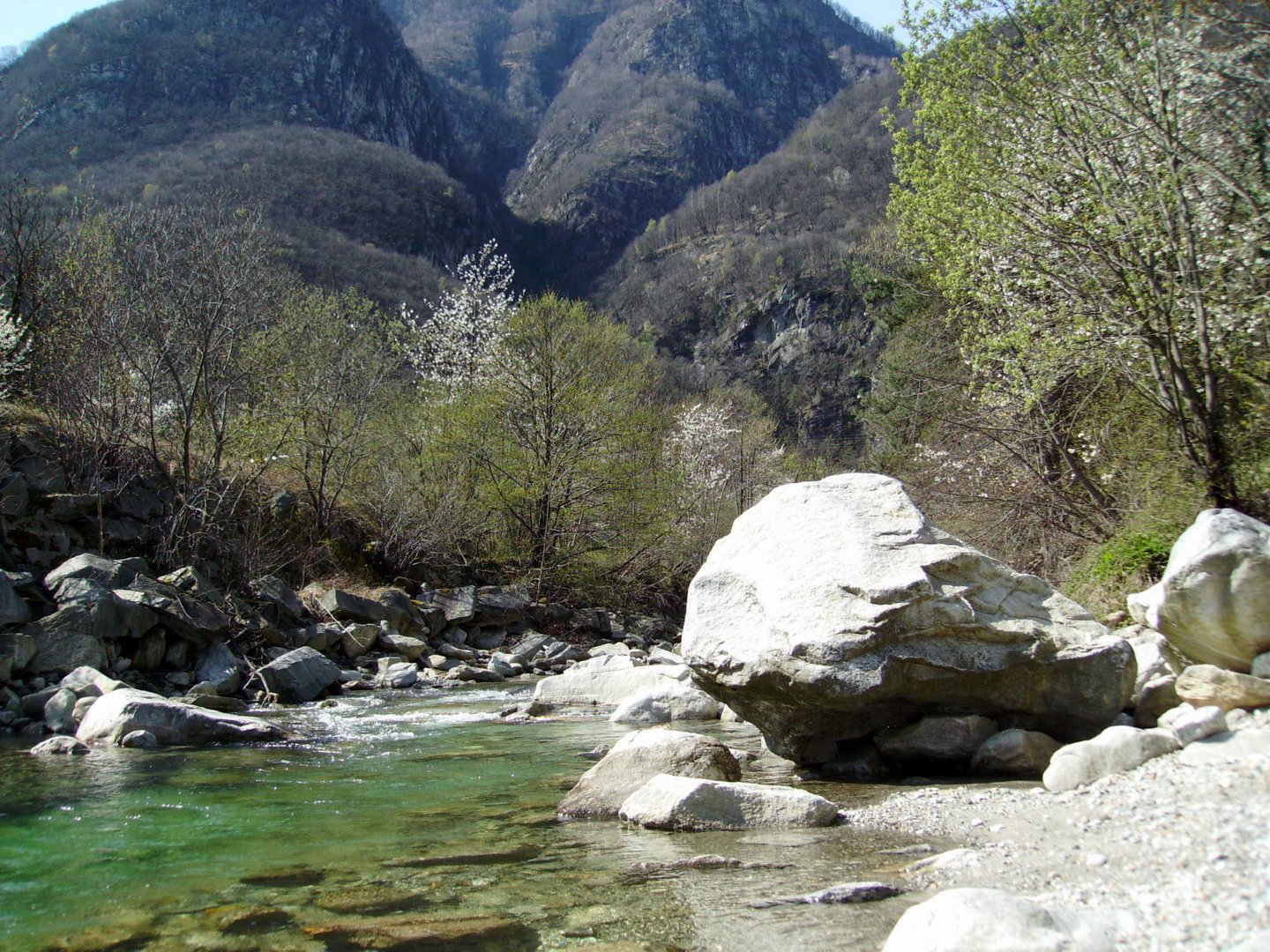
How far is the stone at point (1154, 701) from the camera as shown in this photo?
22.3ft

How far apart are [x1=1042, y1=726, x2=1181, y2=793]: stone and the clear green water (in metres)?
1.31

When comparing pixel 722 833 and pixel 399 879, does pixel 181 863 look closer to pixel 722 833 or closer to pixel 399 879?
pixel 399 879

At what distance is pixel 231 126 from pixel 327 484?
252 ft

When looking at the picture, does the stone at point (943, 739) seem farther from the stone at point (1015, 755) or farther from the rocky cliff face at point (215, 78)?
the rocky cliff face at point (215, 78)

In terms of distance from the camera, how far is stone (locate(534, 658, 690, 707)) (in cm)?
1245

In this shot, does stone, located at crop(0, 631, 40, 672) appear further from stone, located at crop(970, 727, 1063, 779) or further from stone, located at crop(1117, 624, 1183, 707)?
stone, located at crop(1117, 624, 1183, 707)

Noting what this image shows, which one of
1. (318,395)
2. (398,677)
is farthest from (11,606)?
(318,395)

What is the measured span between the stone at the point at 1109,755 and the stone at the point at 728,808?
1.45 m

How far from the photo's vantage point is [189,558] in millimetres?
15133

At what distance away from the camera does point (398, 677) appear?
14273 mm

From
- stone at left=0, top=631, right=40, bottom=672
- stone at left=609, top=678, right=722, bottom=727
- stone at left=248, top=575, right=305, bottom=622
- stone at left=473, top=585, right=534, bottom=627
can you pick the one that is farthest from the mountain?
stone at left=609, top=678, right=722, bottom=727

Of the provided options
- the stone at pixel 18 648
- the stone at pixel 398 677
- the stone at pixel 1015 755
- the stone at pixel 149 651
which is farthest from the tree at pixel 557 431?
the stone at pixel 1015 755

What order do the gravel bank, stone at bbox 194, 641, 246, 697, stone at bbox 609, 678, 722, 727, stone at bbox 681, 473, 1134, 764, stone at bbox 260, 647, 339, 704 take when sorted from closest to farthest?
the gravel bank → stone at bbox 681, 473, 1134, 764 → stone at bbox 609, 678, 722, 727 → stone at bbox 194, 641, 246, 697 → stone at bbox 260, 647, 339, 704

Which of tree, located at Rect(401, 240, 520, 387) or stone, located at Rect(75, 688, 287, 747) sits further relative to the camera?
tree, located at Rect(401, 240, 520, 387)
